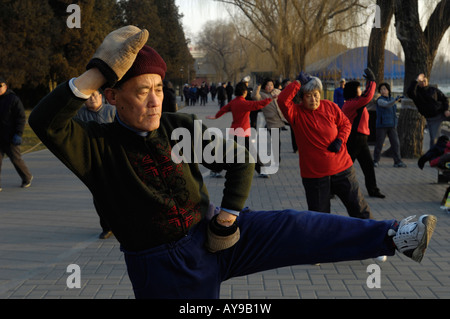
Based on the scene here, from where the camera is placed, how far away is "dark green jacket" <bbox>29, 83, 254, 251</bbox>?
7.55ft

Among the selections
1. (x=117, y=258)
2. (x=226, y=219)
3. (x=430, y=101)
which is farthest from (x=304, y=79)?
(x=430, y=101)

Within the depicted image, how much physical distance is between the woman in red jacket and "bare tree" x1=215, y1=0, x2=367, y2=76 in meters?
13.1

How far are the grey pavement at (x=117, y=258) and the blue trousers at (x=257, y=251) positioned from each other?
77.3 inches

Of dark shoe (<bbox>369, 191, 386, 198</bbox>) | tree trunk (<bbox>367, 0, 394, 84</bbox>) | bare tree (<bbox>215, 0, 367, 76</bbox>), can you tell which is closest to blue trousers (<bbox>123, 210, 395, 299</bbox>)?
dark shoe (<bbox>369, 191, 386, 198</bbox>)

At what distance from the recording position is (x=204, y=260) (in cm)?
243

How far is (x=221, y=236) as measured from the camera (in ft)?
7.75

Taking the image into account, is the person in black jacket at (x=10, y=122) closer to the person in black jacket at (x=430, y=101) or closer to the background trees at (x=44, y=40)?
the person in black jacket at (x=430, y=101)

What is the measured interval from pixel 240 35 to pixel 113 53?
94.4 ft

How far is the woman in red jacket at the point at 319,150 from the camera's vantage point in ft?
16.7

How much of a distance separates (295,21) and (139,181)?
19667 mm

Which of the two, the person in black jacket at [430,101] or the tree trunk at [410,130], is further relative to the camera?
the tree trunk at [410,130]

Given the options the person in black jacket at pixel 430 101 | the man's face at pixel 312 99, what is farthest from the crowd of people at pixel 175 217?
the person in black jacket at pixel 430 101
